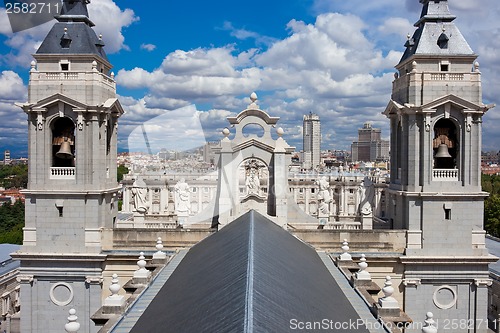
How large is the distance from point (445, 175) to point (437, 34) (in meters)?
5.97

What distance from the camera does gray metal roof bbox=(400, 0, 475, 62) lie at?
22344 mm

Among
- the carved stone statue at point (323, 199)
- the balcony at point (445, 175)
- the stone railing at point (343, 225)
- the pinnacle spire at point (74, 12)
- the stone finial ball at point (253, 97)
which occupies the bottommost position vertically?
the stone railing at point (343, 225)

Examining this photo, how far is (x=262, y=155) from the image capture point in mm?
23016

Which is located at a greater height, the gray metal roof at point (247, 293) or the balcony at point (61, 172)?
the balcony at point (61, 172)

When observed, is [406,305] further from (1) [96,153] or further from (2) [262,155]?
(1) [96,153]

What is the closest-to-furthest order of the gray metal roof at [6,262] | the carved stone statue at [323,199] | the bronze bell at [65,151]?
the bronze bell at [65,151] → the carved stone statue at [323,199] → the gray metal roof at [6,262]

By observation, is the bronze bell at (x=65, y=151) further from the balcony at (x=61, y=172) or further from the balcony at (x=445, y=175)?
the balcony at (x=445, y=175)

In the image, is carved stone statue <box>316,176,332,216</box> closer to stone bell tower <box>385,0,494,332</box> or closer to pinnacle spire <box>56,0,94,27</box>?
stone bell tower <box>385,0,494,332</box>

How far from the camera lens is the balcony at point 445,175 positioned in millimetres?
22328

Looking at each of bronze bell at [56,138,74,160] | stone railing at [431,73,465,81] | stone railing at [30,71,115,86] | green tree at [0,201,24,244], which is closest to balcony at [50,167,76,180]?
bronze bell at [56,138,74,160]

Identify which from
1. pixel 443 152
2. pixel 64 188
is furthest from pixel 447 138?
pixel 64 188

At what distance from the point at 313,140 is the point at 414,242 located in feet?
540

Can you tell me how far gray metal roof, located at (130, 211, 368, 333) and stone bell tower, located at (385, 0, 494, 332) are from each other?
24.4 feet

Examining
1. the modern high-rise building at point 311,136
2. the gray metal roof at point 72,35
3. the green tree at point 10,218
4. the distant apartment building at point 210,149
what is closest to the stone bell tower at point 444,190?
the distant apartment building at point 210,149
